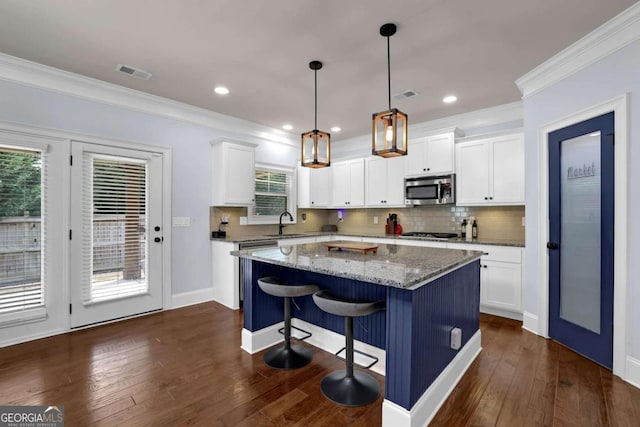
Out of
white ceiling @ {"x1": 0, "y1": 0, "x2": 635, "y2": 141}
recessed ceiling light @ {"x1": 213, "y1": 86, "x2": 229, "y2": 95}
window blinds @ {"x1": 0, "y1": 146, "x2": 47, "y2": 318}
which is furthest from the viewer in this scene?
recessed ceiling light @ {"x1": 213, "y1": 86, "x2": 229, "y2": 95}

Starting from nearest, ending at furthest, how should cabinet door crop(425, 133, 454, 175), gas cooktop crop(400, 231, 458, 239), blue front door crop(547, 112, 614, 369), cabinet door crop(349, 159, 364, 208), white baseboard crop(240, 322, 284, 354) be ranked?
blue front door crop(547, 112, 614, 369), white baseboard crop(240, 322, 284, 354), cabinet door crop(425, 133, 454, 175), gas cooktop crop(400, 231, 458, 239), cabinet door crop(349, 159, 364, 208)

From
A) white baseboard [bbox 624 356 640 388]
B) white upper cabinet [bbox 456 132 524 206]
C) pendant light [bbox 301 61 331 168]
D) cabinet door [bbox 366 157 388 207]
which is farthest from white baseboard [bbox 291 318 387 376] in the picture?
cabinet door [bbox 366 157 388 207]

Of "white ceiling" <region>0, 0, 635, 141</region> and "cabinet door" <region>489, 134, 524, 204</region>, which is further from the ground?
"white ceiling" <region>0, 0, 635, 141</region>

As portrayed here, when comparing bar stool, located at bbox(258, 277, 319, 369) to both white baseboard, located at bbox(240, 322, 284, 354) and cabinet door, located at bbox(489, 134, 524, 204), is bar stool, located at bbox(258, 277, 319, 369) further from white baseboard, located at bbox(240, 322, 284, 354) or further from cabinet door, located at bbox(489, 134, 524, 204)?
cabinet door, located at bbox(489, 134, 524, 204)

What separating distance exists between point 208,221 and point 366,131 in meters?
3.03

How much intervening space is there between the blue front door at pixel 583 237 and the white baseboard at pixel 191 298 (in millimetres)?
4103

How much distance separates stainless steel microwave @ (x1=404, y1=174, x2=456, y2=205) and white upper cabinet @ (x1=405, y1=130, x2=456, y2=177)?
10 cm

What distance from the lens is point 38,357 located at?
2.57 metres

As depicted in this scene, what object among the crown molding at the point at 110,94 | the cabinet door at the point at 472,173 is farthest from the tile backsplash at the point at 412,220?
the crown molding at the point at 110,94

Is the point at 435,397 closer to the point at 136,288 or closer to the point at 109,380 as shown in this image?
the point at 109,380

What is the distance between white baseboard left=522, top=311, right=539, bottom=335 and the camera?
3.09 metres

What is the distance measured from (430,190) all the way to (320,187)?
6.83 feet

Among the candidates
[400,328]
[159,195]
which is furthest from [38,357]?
[400,328]

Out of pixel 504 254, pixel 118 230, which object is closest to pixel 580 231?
pixel 504 254
